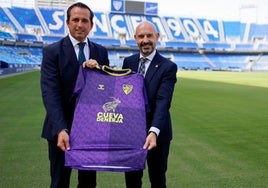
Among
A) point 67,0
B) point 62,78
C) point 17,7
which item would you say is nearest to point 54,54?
point 62,78

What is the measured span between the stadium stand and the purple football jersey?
Answer: 57030 mm

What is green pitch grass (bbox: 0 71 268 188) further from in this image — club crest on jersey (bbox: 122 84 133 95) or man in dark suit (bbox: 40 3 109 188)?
club crest on jersey (bbox: 122 84 133 95)

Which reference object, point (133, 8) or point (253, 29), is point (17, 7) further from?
point (253, 29)

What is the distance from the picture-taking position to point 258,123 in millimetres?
8859

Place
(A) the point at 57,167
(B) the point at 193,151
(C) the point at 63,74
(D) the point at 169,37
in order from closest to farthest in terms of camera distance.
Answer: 1. (C) the point at 63,74
2. (A) the point at 57,167
3. (B) the point at 193,151
4. (D) the point at 169,37

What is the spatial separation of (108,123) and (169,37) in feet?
236

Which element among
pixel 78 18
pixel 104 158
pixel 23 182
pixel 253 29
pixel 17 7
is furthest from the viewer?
pixel 253 29

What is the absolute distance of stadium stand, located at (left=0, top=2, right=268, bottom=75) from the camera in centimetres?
6069

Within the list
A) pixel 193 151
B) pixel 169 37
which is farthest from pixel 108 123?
pixel 169 37

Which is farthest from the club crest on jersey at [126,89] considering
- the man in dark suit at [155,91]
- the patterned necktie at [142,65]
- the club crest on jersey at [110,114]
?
the patterned necktie at [142,65]

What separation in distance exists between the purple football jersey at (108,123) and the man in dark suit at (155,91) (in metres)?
0.15

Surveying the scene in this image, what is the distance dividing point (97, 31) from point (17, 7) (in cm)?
1499

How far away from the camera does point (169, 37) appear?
73000 mm

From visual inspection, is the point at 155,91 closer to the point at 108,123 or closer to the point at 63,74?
the point at 108,123
